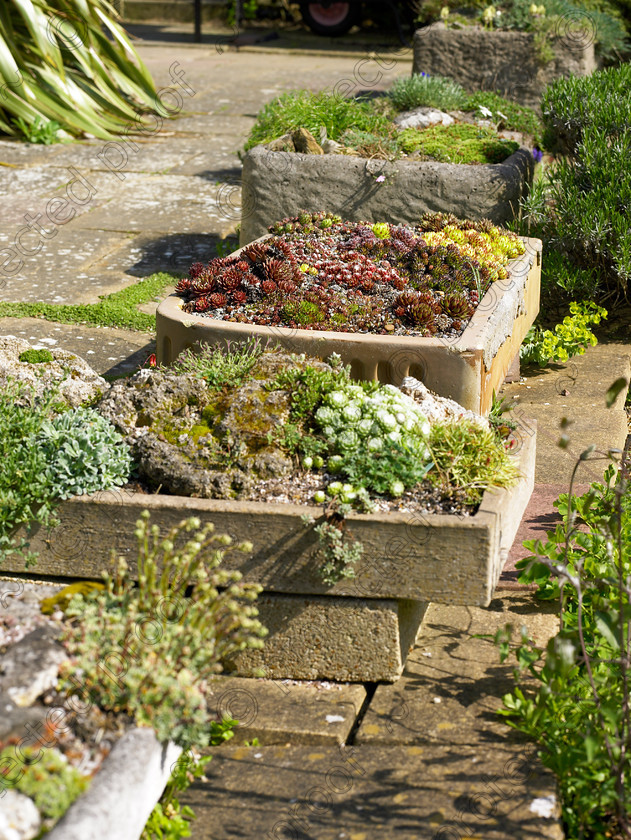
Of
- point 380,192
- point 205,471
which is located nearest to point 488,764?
point 205,471

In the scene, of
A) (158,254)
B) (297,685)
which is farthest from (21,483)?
(158,254)

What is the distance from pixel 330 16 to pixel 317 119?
34.6 ft

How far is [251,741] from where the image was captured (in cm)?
281

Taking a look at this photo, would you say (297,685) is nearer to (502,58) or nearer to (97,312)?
(97,312)

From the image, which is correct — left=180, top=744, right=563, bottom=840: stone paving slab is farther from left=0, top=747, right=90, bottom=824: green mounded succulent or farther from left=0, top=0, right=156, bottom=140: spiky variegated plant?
left=0, top=0, right=156, bottom=140: spiky variegated plant

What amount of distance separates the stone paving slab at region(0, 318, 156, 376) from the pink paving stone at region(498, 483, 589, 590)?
7.10 feet

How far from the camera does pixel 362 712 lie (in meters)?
2.95

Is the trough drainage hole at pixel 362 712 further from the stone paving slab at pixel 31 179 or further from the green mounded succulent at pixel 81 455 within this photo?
the stone paving slab at pixel 31 179

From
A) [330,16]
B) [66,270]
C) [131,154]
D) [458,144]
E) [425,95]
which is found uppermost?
[330,16]

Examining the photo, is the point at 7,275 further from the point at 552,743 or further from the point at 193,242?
Answer: the point at 552,743

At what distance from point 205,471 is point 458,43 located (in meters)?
6.56

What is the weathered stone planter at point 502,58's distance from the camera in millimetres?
8359

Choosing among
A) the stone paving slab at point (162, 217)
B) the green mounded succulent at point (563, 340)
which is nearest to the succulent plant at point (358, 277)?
the green mounded succulent at point (563, 340)

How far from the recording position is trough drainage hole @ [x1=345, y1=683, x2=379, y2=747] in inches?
110
